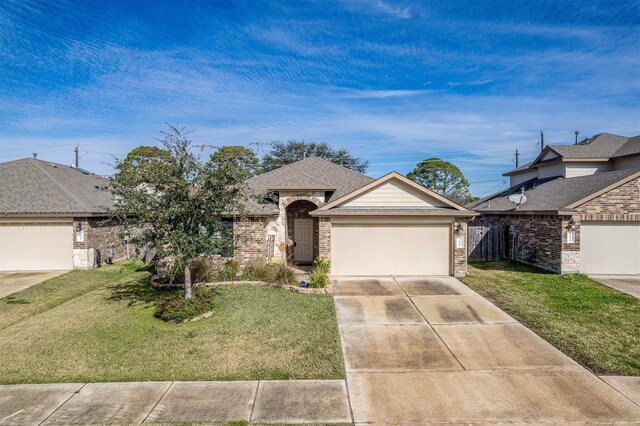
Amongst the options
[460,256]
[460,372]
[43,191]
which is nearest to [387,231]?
[460,256]

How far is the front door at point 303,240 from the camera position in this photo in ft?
55.5

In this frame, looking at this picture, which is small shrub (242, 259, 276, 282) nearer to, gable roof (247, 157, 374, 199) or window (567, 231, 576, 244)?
gable roof (247, 157, 374, 199)

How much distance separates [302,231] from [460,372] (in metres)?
11.5

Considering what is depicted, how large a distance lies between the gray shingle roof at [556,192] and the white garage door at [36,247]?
20106mm

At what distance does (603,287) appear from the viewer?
1161 cm

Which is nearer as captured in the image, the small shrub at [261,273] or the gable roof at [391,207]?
the small shrub at [261,273]

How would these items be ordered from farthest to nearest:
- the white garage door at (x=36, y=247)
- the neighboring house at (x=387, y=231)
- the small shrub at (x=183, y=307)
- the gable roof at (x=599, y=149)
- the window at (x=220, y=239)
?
the gable roof at (x=599, y=149) → the white garage door at (x=36, y=247) → the neighboring house at (x=387, y=231) → the window at (x=220, y=239) → the small shrub at (x=183, y=307)

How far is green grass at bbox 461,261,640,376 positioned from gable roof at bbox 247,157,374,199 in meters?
6.82

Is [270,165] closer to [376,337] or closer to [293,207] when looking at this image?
[293,207]

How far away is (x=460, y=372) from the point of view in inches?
A: 242

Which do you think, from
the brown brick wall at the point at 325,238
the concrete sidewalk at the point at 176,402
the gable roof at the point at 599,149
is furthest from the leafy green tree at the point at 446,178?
the concrete sidewalk at the point at 176,402

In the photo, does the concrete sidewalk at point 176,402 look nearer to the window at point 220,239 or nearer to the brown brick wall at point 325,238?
the window at point 220,239

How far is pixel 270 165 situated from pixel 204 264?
33.0 m

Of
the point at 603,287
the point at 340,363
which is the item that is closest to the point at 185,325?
the point at 340,363
